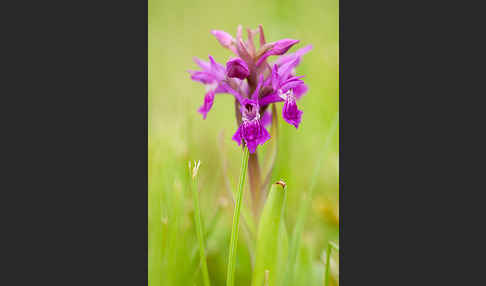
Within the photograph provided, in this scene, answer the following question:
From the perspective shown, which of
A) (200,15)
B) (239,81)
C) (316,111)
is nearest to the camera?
(239,81)

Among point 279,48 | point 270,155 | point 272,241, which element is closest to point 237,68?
point 279,48

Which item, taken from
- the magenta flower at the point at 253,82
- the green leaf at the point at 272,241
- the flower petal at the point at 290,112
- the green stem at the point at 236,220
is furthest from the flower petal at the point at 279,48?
the green leaf at the point at 272,241

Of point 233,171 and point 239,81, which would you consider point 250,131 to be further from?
point 233,171

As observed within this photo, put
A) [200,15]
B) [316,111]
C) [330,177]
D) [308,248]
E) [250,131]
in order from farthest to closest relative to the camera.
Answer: [316,111] → [330,177] → [200,15] → [308,248] → [250,131]

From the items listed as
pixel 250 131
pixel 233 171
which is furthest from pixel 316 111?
pixel 250 131

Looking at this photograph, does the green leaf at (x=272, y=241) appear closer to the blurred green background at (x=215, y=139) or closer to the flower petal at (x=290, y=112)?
the blurred green background at (x=215, y=139)

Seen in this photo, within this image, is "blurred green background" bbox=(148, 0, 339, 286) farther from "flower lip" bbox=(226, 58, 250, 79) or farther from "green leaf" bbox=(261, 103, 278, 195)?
"flower lip" bbox=(226, 58, 250, 79)

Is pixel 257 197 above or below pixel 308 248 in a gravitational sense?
above
